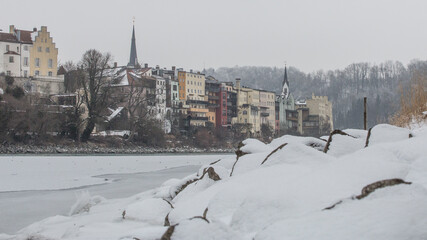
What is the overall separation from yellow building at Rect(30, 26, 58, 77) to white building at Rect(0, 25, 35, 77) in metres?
0.72

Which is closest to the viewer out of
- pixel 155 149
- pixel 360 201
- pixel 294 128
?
pixel 360 201

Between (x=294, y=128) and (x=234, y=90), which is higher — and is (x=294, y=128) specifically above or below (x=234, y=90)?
below

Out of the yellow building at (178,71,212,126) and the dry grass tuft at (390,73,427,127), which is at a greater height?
the yellow building at (178,71,212,126)

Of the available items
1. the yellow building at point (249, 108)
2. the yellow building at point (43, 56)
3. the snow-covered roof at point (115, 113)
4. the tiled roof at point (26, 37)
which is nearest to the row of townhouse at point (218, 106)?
the yellow building at point (249, 108)

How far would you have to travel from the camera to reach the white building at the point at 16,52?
2992 inches

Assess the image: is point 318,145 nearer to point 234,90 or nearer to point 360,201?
point 360,201

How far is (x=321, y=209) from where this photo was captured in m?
3.59

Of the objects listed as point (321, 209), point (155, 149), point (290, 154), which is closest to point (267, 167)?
point (290, 154)

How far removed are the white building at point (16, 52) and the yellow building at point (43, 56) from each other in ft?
2.36

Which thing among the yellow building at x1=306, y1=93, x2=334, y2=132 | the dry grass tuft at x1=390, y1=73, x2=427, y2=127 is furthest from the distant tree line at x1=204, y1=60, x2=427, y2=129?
the dry grass tuft at x1=390, y1=73, x2=427, y2=127

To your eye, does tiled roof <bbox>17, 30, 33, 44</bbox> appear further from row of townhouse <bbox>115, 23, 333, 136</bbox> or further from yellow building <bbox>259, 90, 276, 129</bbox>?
yellow building <bbox>259, 90, 276, 129</bbox>

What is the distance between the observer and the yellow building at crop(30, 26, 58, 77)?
7900cm

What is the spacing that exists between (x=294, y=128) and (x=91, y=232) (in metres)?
120

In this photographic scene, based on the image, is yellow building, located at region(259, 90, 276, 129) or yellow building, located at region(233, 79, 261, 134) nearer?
yellow building, located at region(233, 79, 261, 134)
